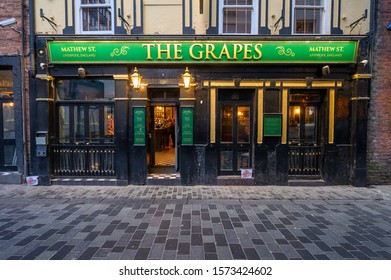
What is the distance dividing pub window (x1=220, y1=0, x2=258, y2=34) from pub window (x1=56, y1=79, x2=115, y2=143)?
157 inches

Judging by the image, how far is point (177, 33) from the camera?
732cm

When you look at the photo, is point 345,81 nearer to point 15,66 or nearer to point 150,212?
point 150,212

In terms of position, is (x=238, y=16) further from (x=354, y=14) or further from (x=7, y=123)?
(x=7, y=123)

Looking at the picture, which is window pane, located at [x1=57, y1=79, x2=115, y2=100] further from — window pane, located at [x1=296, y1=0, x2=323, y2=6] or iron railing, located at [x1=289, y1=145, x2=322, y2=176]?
window pane, located at [x1=296, y1=0, x2=323, y2=6]

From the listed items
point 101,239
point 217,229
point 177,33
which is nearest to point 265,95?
point 177,33

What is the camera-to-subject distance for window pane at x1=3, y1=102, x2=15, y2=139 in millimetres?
7984

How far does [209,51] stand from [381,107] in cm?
551

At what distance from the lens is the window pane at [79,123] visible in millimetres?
7848

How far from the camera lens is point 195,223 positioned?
15.4 feet

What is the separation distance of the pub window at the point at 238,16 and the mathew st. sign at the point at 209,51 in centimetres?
75

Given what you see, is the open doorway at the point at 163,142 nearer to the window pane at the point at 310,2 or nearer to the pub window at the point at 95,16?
the pub window at the point at 95,16

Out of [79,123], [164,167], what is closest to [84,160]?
[79,123]

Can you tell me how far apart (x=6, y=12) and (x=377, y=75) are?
450 inches

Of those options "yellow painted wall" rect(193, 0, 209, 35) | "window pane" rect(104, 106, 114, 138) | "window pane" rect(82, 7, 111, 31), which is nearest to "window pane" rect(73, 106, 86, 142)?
"window pane" rect(104, 106, 114, 138)
